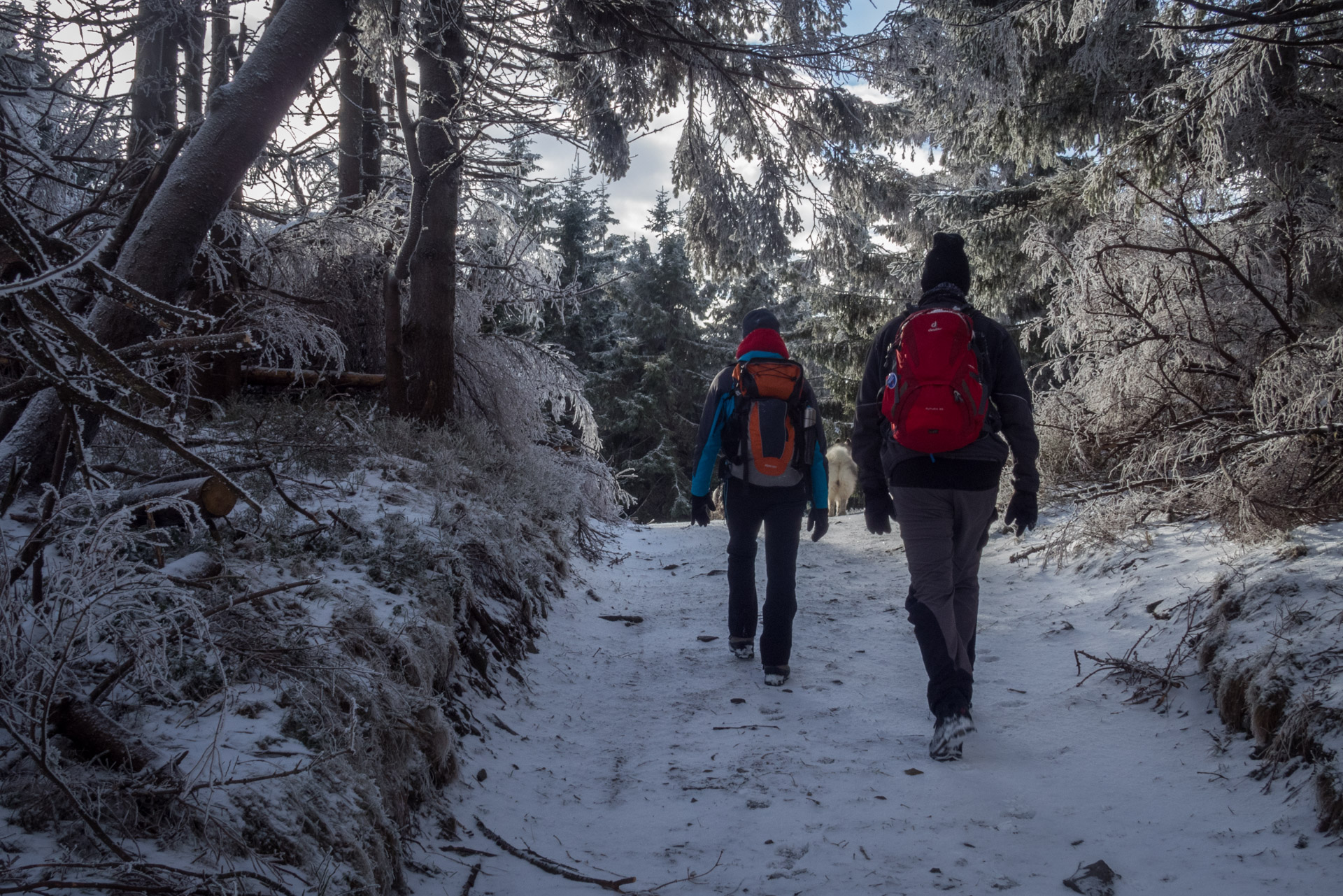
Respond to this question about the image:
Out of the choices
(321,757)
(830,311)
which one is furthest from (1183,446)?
(830,311)

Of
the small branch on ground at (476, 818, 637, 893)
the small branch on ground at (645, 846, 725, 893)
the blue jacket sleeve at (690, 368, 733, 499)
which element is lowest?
the small branch on ground at (476, 818, 637, 893)

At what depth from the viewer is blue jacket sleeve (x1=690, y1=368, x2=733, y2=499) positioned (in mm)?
4965

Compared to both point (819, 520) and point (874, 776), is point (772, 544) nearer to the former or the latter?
point (819, 520)

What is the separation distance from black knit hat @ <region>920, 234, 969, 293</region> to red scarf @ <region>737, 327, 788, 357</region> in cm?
111

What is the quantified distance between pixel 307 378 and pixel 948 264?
21.4ft

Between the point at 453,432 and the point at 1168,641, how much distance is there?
6.21 metres

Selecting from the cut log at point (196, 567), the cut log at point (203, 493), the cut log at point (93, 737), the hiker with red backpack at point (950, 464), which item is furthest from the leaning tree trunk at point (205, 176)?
the hiker with red backpack at point (950, 464)

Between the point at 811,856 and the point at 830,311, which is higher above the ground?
the point at 830,311

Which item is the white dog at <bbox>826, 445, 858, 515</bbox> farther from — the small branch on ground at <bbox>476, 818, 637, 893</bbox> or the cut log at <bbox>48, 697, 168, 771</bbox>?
the cut log at <bbox>48, 697, 168, 771</bbox>

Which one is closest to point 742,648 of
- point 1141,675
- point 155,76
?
point 1141,675

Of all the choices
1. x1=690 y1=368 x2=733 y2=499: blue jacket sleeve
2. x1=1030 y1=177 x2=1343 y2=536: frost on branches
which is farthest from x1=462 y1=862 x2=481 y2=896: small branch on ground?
x1=1030 y1=177 x2=1343 y2=536: frost on branches

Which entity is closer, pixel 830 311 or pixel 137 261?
pixel 137 261

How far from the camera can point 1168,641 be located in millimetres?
4316

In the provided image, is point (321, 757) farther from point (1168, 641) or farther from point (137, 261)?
point (1168, 641)
